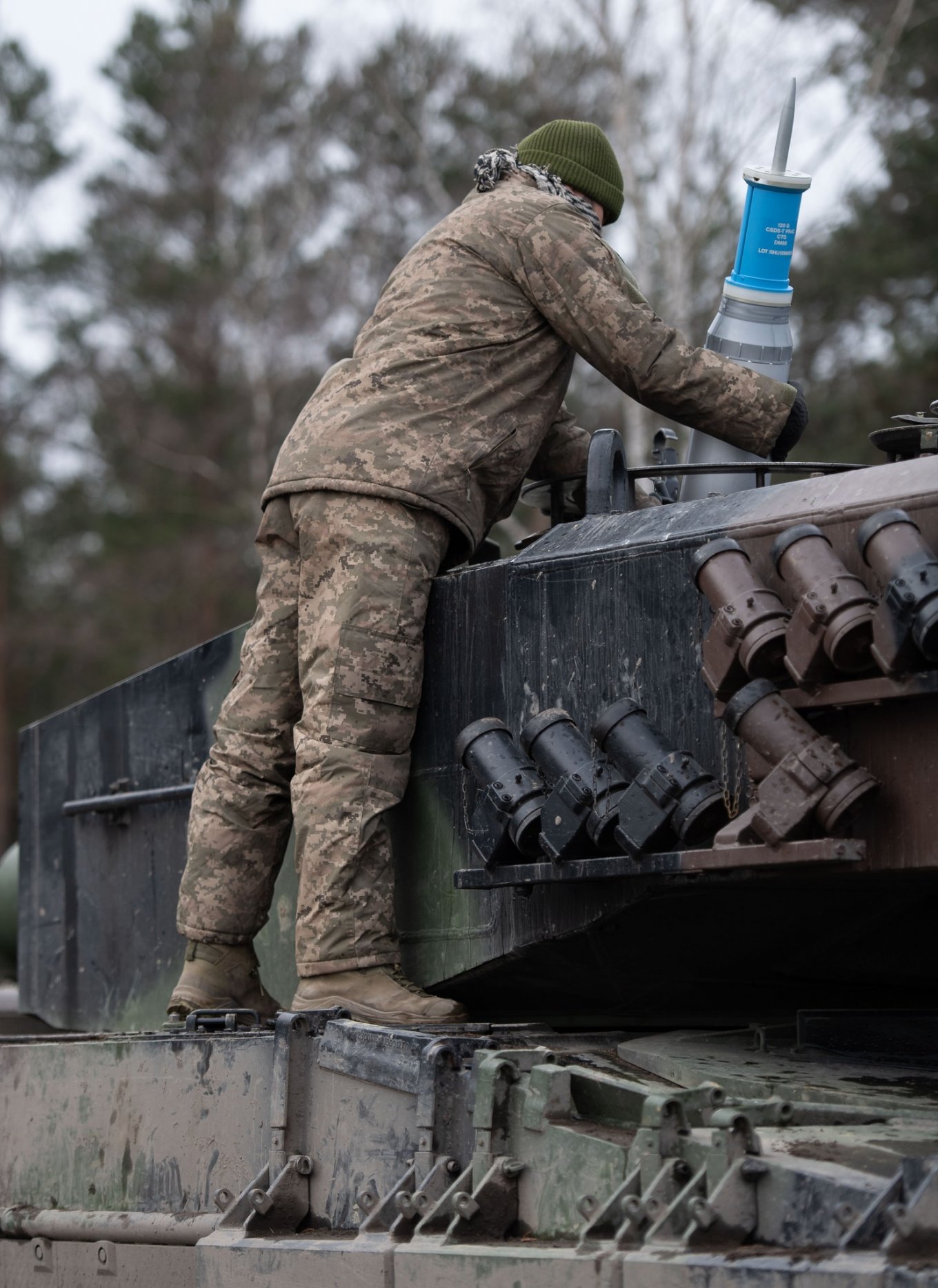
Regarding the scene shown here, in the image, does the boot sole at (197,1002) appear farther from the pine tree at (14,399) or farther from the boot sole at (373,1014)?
the pine tree at (14,399)

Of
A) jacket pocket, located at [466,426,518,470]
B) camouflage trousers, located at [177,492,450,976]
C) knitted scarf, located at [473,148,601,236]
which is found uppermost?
knitted scarf, located at [473,148,601,236]

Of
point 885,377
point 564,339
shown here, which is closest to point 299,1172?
point 564,339

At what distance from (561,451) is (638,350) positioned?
0.61 m

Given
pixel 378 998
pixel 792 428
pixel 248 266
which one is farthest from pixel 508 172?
pixel 248 266

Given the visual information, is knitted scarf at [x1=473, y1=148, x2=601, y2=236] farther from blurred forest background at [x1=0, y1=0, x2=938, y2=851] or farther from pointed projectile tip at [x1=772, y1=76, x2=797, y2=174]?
blurred forest background at [x1=0, y1=0, x2=938, y2=851]

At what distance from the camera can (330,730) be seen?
155 inches

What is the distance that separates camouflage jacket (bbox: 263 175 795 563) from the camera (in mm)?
4012

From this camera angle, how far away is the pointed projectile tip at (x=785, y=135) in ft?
13.9

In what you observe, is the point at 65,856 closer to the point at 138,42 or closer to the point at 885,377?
the point at 885,377

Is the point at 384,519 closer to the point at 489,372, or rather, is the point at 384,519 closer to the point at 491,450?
the point at 491,450

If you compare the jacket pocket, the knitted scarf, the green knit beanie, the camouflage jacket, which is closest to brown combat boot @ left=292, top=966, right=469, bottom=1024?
the camouflage jacket

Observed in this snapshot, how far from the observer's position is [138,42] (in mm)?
23812

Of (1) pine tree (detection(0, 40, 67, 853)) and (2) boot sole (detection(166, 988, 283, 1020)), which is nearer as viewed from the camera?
(2) boot sole (detection(166, 988, 283, 1020))

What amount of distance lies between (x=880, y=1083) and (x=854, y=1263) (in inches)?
30.3
